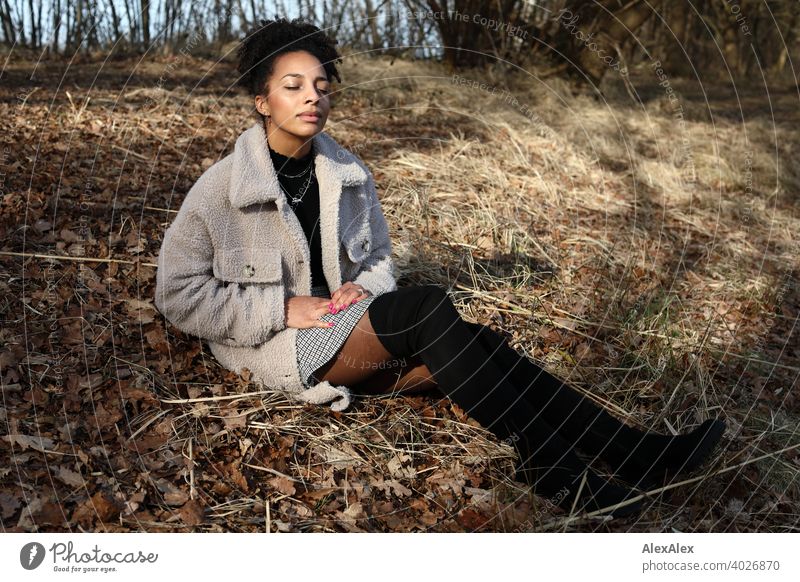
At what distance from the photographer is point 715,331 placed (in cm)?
364

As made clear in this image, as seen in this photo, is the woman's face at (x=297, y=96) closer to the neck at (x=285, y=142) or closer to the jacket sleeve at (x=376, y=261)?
the neck at (x=285, y=142)

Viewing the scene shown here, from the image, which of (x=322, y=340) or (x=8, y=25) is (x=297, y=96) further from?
(x=8, y=25)

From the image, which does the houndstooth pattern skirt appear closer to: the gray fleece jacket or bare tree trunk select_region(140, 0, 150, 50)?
the gray fleece jacket

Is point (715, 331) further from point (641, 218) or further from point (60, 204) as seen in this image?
point (60, 204)

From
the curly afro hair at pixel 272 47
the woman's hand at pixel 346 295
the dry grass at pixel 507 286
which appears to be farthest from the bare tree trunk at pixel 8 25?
the woman's hand at pixel 346 295

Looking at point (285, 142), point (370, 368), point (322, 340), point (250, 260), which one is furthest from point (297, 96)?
point (370, 368)

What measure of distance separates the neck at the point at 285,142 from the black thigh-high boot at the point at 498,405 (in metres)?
0.70

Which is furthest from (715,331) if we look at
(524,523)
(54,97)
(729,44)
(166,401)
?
(729,44)

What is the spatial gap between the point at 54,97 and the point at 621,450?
4.13 meters

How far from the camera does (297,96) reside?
8.02ft

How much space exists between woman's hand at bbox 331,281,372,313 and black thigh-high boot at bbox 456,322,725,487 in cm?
39

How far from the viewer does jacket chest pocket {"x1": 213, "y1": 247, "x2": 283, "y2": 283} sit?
2426 mm

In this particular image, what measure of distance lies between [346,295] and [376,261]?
35 cm

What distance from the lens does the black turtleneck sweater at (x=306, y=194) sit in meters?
2.59
